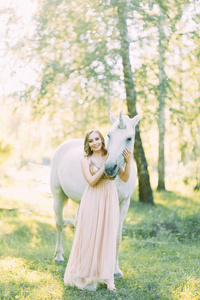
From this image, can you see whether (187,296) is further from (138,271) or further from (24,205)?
(24,205)

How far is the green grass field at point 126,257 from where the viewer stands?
3.45 meters

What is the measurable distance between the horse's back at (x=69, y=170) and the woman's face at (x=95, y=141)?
0.85m

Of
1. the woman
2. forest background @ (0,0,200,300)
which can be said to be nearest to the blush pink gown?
the woman

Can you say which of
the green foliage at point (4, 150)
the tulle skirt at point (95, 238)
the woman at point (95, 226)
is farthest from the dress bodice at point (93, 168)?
the green foliage at point (4, 150)

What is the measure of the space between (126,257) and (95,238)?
5.73 feet

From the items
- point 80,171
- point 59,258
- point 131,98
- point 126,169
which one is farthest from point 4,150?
point 126,169

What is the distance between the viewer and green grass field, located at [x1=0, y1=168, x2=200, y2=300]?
11.3ft

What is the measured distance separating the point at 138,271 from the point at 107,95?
459cm

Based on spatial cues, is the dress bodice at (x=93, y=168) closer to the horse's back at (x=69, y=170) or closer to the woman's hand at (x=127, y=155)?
the woman's hand at (x=127, y=155)

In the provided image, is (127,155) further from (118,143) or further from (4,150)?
(4,150)

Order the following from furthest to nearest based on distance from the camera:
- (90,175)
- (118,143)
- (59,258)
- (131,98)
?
(131,98) → (59,258) → (90,175) → (118,143)

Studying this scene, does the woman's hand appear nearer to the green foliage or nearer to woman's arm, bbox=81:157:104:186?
woman's arm, bbox=81:157:104:186

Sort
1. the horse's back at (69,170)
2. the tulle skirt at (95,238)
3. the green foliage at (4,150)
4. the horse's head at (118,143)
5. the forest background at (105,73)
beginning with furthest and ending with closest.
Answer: the green foliage at (4,150), the forest background at (105,73), the horse's back at (69,170), the tulle skirt at (95,238), the horse's head at (118,143)

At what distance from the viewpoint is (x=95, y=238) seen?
135 inches
